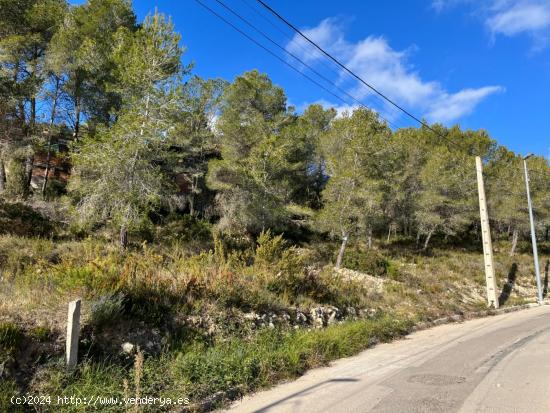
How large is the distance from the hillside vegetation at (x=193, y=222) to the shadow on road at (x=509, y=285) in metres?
0.28

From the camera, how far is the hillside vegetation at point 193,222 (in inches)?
218

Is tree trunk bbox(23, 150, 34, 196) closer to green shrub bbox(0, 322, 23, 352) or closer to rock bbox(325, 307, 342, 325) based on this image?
rock bbox(325, 307, 342, 325)

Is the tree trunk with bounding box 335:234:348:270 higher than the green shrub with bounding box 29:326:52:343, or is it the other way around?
the tree trunk with bounding box 335:234:348:270

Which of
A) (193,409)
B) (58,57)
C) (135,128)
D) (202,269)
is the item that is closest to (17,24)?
(58,57)

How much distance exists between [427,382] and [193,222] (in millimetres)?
18574

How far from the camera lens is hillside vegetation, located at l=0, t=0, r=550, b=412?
18.2 feet

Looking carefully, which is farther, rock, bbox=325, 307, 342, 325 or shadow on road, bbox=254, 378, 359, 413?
rock, bbox=325, 307, 342, 325

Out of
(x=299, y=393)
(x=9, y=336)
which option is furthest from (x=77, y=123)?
(x=299, y=393)

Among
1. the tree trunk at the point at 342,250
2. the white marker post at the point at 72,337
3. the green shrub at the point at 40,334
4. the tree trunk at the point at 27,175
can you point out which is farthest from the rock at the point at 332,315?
the tree trunk at the point at 27,175

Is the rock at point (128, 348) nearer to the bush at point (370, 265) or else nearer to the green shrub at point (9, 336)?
the green shrub at point (9, 336)

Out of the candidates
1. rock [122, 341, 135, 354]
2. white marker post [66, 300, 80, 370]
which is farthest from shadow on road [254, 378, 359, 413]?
white marker post [66, 300, 80, 370]

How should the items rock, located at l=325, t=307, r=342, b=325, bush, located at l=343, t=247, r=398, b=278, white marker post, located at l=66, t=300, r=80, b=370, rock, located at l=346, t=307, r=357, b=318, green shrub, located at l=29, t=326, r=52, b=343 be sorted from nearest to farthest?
1. white marker post, located at l=66, t=300, r=80, b=370
2. green shrub, located at l=29, t=326, r=52, b=343
3. rock, located at l=325, t=307, r=342, b=325
4. rock, located at l=346, t=307, r=357, b=318
5. bush, located at l=343, t=247, r=398, b=278

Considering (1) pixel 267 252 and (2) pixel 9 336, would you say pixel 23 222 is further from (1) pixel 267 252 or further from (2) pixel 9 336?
(2) pixel 9 336

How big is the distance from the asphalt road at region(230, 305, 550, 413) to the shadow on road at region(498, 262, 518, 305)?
38.7ft
